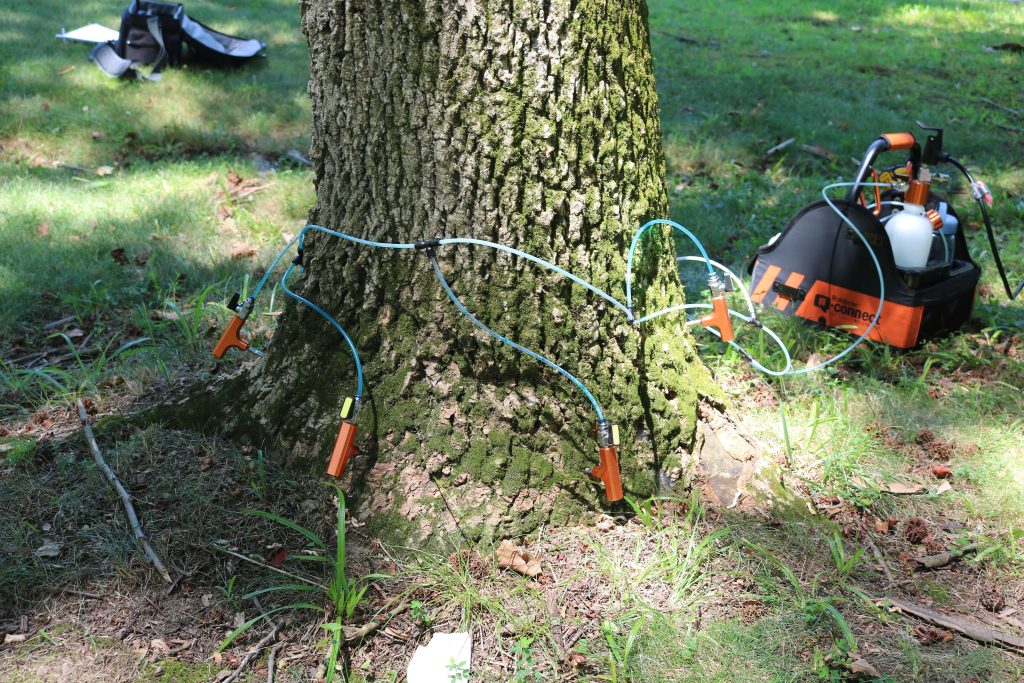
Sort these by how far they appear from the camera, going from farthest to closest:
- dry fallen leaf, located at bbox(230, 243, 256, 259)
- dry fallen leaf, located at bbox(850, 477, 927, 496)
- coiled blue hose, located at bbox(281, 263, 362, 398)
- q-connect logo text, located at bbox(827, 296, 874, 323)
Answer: dry fallen leaf, located at bbox(230, 243, 256, 259) → q-connect logo text, located at bbox(827, 296, 874, 323) → dry fallen leaf, located at bbox(850, 477, 927, 496) → coiled blue hose, located at bbox(281, 263, 362, 398)

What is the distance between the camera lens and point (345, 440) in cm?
225

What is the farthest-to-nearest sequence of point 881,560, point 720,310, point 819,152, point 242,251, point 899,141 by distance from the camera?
point 819,152, point 242,251, point 899,141, point 720,310, point 881,560

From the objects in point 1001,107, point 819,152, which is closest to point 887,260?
point 819,152

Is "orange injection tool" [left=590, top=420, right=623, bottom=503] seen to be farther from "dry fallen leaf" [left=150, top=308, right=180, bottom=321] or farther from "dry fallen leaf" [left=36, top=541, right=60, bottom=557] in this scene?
"dry fallen leaf" [left=150, top=308, right=180, bottom=321]

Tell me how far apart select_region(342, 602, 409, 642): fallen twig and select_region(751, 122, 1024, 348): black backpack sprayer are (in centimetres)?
228

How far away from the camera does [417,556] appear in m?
2.28

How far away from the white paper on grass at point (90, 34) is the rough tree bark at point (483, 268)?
17.8 ft

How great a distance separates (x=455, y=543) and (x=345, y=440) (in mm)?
436

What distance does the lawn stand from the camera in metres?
2.09

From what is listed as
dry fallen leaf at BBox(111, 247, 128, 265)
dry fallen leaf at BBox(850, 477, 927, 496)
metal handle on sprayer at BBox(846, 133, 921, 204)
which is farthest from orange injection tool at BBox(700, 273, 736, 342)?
dry fallen leaf at BBox(111, 247, 128, 265)

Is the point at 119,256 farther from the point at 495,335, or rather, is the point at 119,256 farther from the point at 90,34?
the point at 90,34

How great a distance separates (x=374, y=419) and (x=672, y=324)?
1.00 metres

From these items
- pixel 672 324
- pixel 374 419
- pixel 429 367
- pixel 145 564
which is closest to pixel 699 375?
pixel 672 324

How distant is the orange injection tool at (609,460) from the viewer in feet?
7.38
